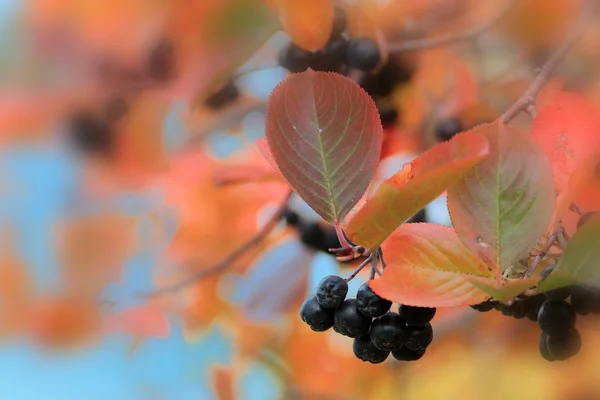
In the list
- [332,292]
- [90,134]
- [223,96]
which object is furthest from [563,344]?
[90,134]

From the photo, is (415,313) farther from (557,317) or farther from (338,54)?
(338,54)

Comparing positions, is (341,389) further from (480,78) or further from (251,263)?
(480,78)

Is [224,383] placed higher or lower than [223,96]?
lower

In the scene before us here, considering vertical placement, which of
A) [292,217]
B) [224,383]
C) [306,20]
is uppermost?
[306,20]

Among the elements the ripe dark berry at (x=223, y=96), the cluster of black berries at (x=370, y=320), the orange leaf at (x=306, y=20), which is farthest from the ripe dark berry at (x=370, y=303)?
the ripe dark berry at (x=223, y=96)

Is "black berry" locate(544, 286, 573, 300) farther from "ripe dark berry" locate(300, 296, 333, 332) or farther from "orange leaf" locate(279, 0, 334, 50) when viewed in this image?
"orange leaf" locate(279, 0, 334, 50)

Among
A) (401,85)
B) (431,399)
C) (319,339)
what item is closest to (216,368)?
(319,339)

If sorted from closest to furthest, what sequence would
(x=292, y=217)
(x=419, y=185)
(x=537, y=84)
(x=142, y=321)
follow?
1. (x=419, y=185)
2. (x=537, y=84)
3. (x=292, y=217)
4. (x=142, y=321)
